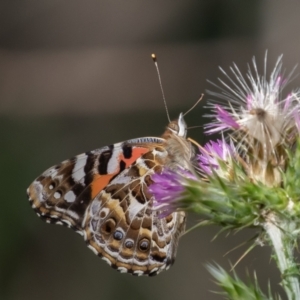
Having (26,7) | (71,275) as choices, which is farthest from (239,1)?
(71,275)

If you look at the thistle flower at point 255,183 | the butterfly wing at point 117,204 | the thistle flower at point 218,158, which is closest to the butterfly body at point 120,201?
the butterfly wing at point 117,204

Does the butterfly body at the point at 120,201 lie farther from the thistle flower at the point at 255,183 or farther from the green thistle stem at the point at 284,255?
the green thistle stem at the point at 284,255

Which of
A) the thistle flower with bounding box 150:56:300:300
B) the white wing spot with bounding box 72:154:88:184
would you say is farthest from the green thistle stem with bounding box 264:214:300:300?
the white wing spot with bounding box 72:154:88:184

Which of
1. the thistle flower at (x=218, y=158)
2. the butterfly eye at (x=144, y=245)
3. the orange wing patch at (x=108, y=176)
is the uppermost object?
the orange wing patch at (x=108, y=176)

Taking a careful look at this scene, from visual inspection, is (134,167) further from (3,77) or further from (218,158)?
(3,77)

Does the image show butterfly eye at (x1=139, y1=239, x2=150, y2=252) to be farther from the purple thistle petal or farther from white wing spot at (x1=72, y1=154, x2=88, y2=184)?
the purple thistle petal

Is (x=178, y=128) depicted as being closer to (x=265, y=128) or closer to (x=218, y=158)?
(x=218, y=158)

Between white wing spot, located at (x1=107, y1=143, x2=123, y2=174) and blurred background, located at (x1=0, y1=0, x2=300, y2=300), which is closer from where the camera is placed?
white wing spot, located at (x1=107, y1=143, x2=123, y2=174)
